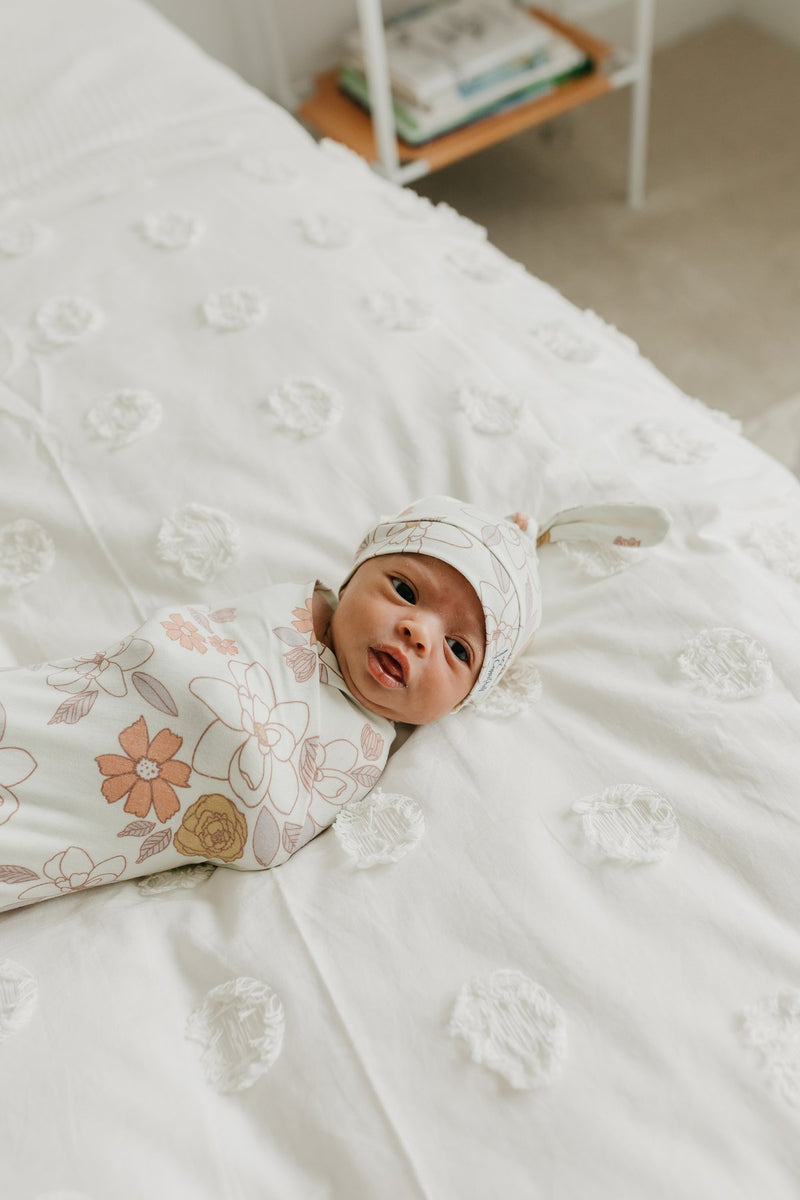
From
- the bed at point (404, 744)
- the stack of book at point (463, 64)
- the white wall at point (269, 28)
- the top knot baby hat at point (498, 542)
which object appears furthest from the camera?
the white wall at point (269, 28)

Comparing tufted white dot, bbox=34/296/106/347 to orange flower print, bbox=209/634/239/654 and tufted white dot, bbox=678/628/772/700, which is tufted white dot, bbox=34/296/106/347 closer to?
orange flower print, bbox=209/634/239/654

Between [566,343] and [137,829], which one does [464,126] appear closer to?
[566,343]

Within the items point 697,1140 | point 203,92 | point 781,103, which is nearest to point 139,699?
point 697,1140

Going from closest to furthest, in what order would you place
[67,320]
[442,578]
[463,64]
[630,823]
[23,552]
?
[630,823]
[442,578]
[23,552]
[67,320]
[463,64]

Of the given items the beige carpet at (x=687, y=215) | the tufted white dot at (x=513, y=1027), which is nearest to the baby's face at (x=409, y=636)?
the tufted white dot at (x=513, y=1027)

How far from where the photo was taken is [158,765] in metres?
0.83

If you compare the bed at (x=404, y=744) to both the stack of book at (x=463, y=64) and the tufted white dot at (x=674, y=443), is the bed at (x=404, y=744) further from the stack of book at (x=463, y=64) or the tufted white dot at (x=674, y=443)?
the stack of book at (x=463, y=64)

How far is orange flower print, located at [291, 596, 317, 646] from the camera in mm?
899

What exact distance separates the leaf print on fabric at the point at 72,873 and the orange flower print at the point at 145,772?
0.05m

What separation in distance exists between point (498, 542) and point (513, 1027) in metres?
0.40

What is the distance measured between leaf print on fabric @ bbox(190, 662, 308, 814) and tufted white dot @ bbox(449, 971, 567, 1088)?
0.21m

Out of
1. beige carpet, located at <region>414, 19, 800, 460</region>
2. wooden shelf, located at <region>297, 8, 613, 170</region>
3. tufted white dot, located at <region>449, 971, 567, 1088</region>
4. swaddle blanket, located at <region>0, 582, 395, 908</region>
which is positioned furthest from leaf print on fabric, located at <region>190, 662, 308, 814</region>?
wooden shelf, located at <region>297, 8, 613, 170</region>

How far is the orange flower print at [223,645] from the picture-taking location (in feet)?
2.84

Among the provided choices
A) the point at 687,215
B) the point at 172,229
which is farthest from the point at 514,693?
the point at 687,215
